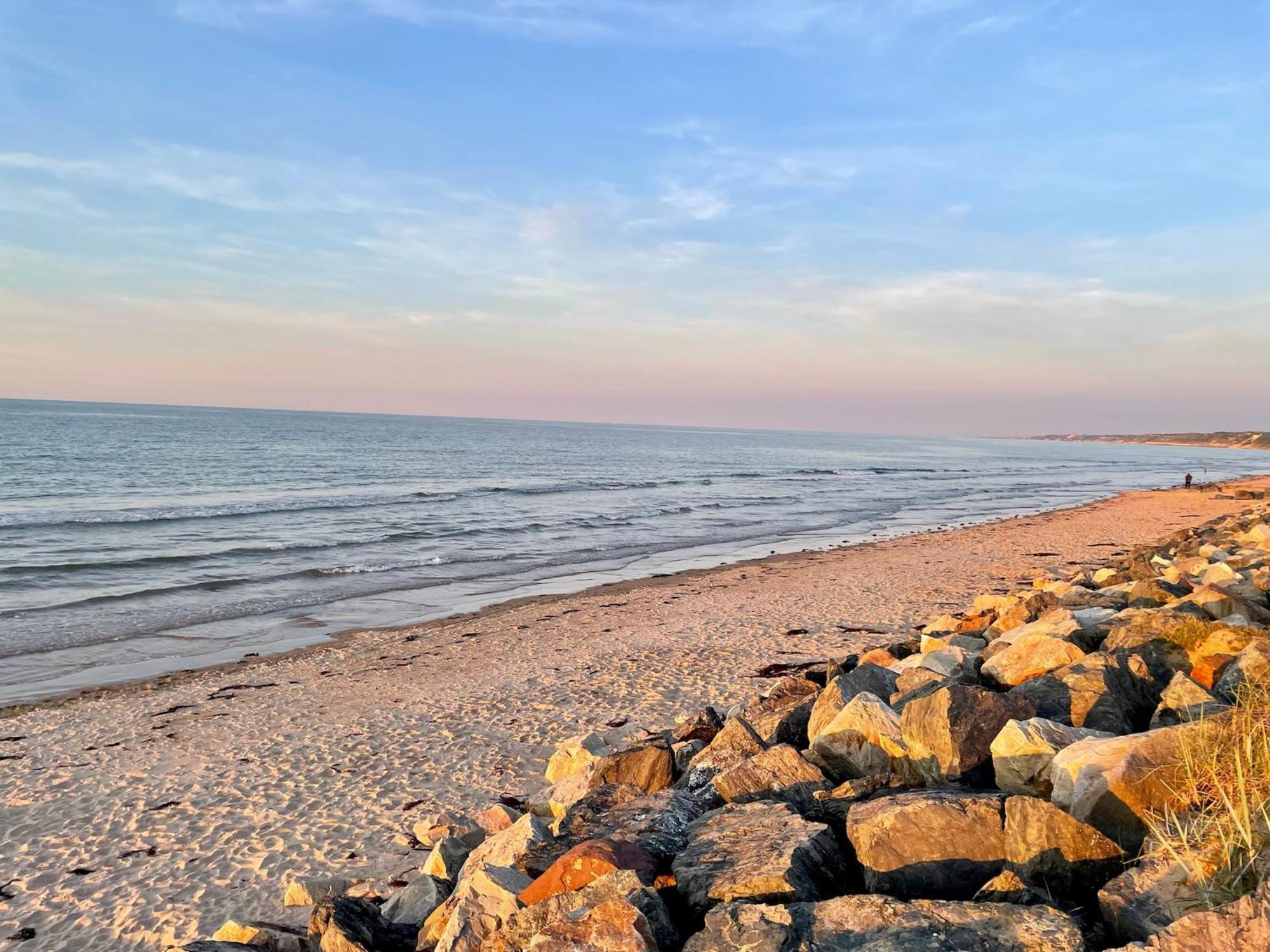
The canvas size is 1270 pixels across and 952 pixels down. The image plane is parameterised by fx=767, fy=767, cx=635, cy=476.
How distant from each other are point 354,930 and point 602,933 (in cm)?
179

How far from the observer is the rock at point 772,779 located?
172 inches

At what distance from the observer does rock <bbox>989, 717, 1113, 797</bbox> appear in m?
4.00

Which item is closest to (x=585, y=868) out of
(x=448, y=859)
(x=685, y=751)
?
(x=448, y=859)

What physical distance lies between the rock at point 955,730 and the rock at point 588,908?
80.2 inches

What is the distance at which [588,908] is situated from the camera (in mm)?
3090

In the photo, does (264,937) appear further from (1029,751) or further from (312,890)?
(1029,751)

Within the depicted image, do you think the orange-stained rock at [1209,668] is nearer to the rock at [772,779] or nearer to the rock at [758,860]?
the rock at [772,779]

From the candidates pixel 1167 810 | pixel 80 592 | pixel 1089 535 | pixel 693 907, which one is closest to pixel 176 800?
pixel 693 907

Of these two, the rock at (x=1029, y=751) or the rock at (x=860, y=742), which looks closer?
the rock at (x=1029, y=751)

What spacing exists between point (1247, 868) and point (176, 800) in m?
8.28

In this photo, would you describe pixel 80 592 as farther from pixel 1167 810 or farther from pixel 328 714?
pixel 1167 810

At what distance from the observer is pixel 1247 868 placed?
2699mm

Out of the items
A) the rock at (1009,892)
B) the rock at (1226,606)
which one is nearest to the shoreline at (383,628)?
the rock at (1009,892)

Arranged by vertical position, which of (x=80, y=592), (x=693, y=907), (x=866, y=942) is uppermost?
(x=866, y=942)
